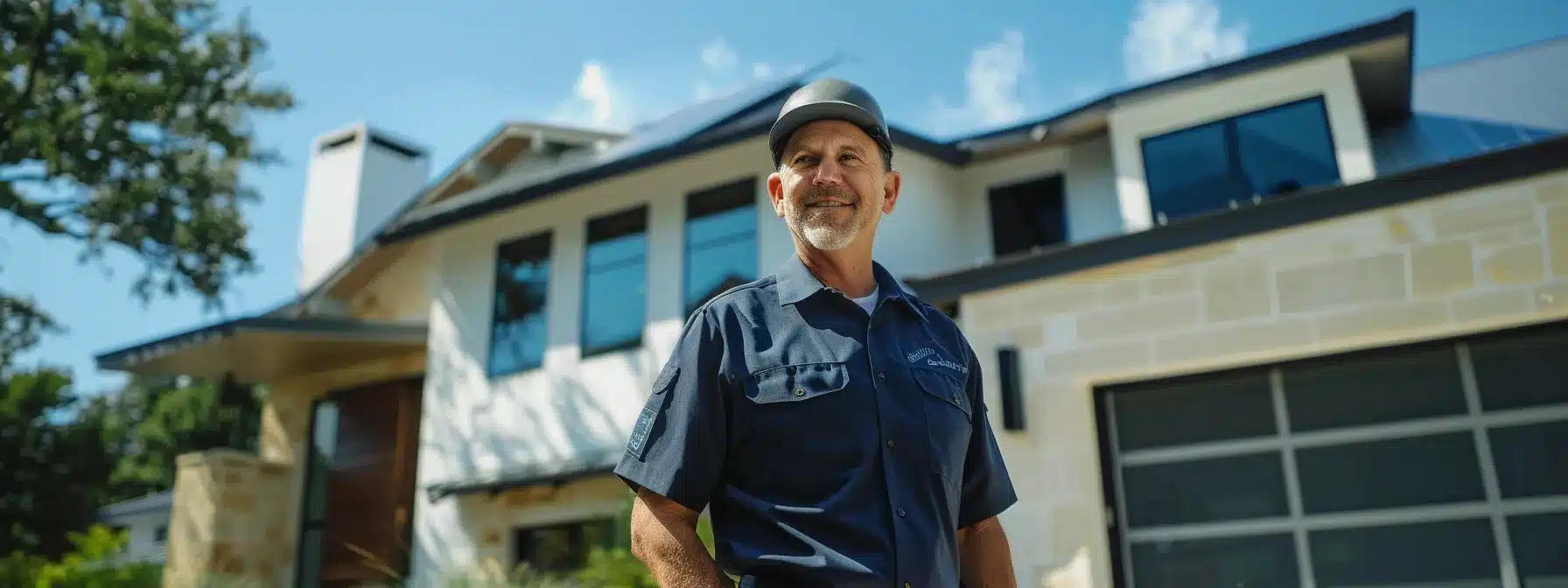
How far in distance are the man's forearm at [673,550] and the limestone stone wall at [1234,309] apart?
5651mm

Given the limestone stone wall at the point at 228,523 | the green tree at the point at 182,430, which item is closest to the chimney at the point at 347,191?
the limestone stone wall at the point at 228,523

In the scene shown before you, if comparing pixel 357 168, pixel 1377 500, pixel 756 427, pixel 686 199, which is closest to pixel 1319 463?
pixel 1377 500

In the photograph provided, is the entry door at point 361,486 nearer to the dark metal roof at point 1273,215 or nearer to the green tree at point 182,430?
the dark metal roof at point 1273,215

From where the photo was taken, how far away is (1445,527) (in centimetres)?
630

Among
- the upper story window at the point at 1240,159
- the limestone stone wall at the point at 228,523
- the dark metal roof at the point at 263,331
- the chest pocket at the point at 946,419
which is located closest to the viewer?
the chest pocket at the point at 946,419

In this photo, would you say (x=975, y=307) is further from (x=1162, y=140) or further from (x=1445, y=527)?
(x=1162, y=140)

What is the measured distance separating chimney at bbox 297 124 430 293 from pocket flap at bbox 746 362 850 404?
17833mm

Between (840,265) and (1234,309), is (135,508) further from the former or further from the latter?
(840,265)

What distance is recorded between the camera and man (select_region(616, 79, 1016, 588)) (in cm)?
180

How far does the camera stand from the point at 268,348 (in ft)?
47.6

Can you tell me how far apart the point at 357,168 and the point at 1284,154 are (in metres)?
14.7

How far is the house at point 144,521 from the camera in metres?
28.1

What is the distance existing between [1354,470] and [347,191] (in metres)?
16.8

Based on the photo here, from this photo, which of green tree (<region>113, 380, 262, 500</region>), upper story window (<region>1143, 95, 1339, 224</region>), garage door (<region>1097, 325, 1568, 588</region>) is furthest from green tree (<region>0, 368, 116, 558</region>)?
garage door (<region>1097, 325, 1568, 588</region>)
